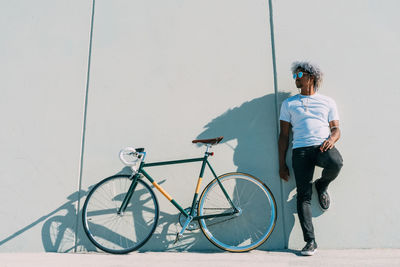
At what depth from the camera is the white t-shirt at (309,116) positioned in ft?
11.4

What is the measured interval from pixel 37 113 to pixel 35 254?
1726mm

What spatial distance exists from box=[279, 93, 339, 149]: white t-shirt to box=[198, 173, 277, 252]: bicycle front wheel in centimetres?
71

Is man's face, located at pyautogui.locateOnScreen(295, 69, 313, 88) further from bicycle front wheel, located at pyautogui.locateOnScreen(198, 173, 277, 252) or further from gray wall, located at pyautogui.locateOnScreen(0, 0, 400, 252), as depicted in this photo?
bicycle front wheel, located at pyautogui.locateOnScreen(198, 173, 277, 252)

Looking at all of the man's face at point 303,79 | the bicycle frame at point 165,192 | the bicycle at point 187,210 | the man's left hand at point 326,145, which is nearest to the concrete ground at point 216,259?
the bicycle at point 187,210

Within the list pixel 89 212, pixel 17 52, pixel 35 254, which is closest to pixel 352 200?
pixel 89 212

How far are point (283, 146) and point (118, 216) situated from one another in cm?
210

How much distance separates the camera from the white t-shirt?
3484 millimetres

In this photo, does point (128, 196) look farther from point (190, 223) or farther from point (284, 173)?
point (284, 173)

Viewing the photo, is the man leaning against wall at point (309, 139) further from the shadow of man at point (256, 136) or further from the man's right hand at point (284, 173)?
the shadow of man at point (256, 136)

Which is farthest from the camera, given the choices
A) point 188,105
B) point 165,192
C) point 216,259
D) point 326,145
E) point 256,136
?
Answer: point 188,105

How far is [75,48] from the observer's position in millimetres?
4207

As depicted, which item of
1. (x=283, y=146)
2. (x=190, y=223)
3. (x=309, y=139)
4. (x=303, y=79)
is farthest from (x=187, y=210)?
(x=303, y=79)

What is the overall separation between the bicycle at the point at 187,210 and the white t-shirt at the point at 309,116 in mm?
713

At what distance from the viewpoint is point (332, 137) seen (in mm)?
3465
